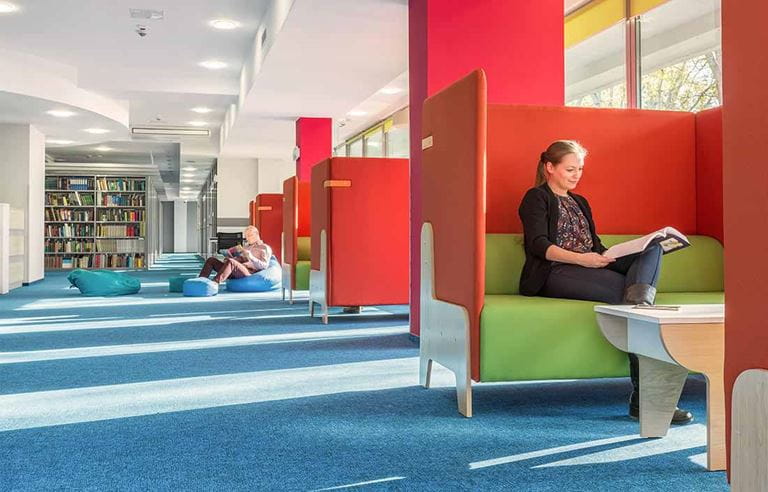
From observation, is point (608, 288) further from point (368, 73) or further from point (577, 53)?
point (368, 73)

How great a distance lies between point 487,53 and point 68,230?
46.1ft

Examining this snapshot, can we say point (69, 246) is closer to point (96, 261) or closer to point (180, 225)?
point (96, 261)

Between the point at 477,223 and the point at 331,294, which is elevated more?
the point at 477,223

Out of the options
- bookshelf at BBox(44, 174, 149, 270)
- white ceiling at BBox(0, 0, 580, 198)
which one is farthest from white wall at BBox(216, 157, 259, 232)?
white ceiling at BBox(0, 0, 580, 198)

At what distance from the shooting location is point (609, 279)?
3.25 meters

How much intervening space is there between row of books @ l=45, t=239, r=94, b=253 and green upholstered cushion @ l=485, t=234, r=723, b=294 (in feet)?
50.0

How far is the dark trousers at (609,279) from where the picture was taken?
119 inches

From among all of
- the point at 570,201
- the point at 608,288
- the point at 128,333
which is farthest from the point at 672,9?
the point at 128,333

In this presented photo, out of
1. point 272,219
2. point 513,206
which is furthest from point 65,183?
point 513,206

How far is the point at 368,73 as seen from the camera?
8.81 m

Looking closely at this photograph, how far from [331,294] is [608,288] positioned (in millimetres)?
3368

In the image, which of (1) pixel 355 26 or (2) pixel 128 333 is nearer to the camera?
(2) pixel 128 333

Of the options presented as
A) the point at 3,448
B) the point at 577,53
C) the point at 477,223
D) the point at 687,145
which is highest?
the point at 577,53

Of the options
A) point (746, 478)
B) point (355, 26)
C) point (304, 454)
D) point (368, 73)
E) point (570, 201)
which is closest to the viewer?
point (746, 478)
